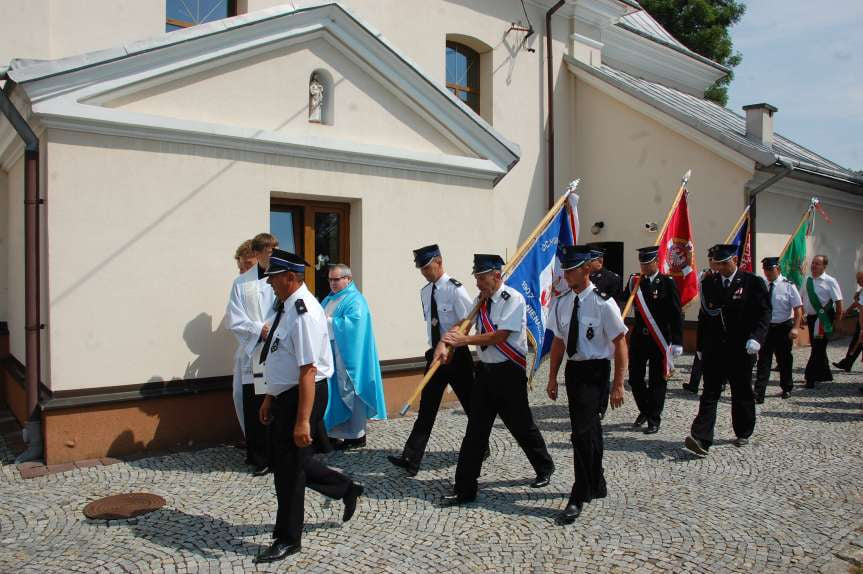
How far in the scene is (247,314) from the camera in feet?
20.3

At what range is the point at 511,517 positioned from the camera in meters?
4.91

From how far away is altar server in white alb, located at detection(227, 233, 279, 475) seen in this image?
240 inches

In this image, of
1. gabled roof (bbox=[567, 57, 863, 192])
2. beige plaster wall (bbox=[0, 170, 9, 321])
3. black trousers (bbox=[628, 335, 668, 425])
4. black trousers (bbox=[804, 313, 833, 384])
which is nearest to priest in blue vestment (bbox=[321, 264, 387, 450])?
black trousers (bbox=[628, 335, 668, 425])

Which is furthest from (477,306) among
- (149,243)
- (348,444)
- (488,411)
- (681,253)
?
(681,253)

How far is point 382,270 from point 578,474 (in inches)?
154

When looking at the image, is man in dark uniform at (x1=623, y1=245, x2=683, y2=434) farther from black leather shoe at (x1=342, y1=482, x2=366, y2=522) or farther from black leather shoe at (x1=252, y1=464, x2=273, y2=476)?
black leather shoe at (x1=252, y1=464, x2=273, y2=476)

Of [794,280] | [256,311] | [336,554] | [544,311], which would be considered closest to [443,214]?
[544,311]

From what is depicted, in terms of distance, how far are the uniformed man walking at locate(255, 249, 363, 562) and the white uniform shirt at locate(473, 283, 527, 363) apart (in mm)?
1383

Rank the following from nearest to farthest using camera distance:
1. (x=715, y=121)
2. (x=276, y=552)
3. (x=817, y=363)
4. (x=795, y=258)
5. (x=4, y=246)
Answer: (x=276, y=552), (x=4, y=246), (x=817, y=363), (x=795, y=258), (x=715, y=121)

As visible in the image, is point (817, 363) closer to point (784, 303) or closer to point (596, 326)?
point (784, 303)

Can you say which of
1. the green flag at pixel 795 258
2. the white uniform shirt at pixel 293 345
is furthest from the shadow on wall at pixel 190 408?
the green flag at pixel 795 258

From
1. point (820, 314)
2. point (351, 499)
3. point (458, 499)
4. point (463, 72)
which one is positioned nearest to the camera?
point (351, 499)

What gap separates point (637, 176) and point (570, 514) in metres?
10.9

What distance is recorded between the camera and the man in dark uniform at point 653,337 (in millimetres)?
7309
